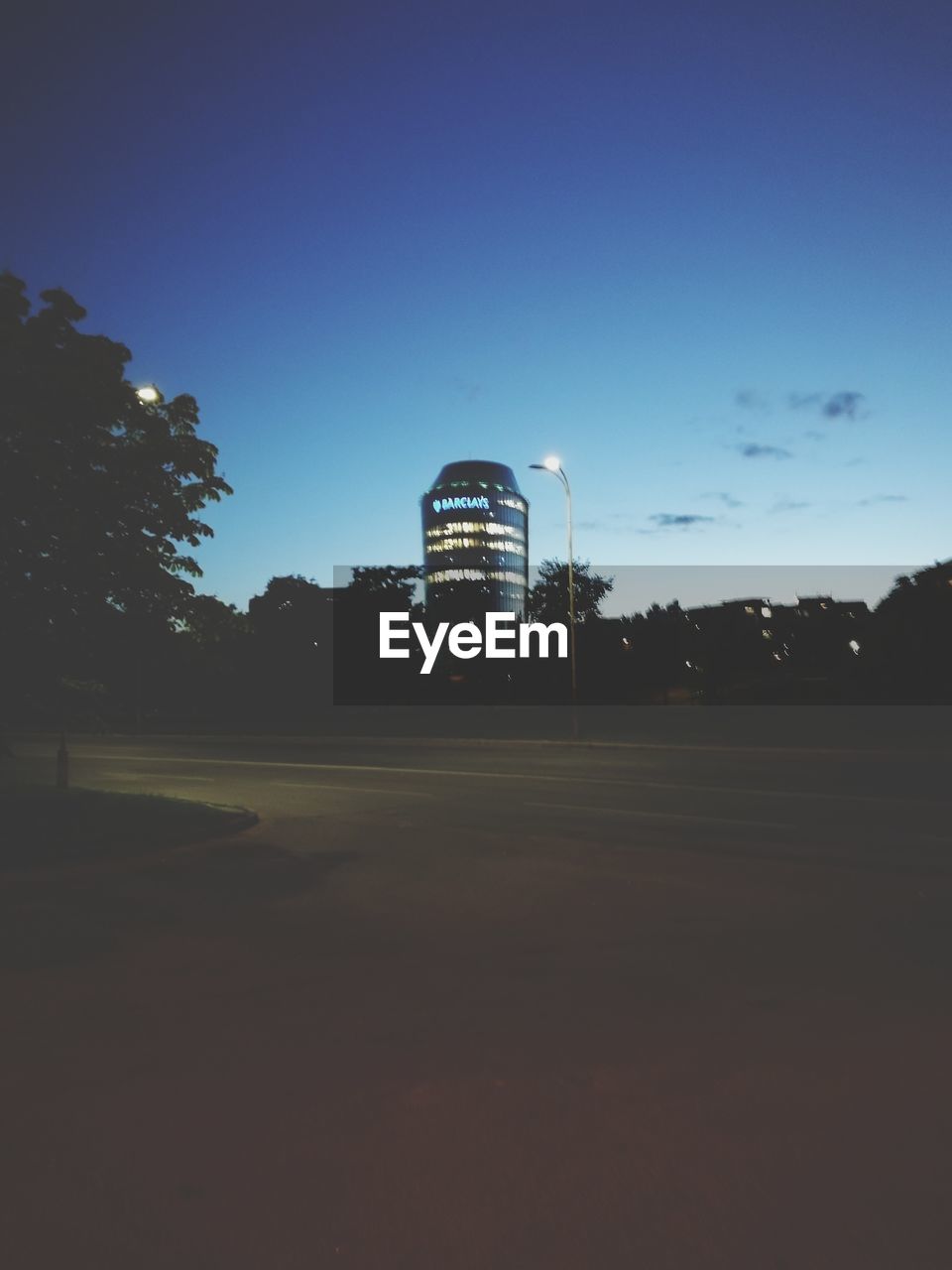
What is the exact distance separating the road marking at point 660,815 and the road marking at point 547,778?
2.92 metres

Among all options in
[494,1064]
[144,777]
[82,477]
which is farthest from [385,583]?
[494,1064]

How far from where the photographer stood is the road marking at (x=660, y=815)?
1435 centimetres

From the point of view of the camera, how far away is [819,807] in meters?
16.3

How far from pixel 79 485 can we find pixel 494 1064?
13.1m

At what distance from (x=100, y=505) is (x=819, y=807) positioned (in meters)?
12.4

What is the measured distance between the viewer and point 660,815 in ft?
51.3

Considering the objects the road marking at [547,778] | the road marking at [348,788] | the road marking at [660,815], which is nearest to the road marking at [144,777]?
the road marking at [547,778]

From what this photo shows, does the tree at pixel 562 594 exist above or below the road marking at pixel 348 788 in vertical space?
above

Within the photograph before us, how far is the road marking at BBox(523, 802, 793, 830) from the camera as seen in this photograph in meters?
14.4

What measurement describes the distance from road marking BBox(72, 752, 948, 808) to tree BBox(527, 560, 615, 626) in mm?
34697

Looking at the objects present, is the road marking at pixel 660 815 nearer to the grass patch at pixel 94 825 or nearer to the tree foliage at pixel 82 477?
the grass patch at pixel 94 825

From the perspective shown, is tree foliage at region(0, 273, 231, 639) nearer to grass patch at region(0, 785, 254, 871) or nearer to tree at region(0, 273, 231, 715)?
tree at region(0, 273, 231, 715)

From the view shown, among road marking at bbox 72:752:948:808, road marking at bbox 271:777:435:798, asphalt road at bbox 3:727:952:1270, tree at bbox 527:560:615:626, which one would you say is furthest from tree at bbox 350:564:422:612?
asphalt road at bbox 3:727:952:1270

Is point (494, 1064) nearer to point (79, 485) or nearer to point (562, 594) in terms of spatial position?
point (79, 485)
